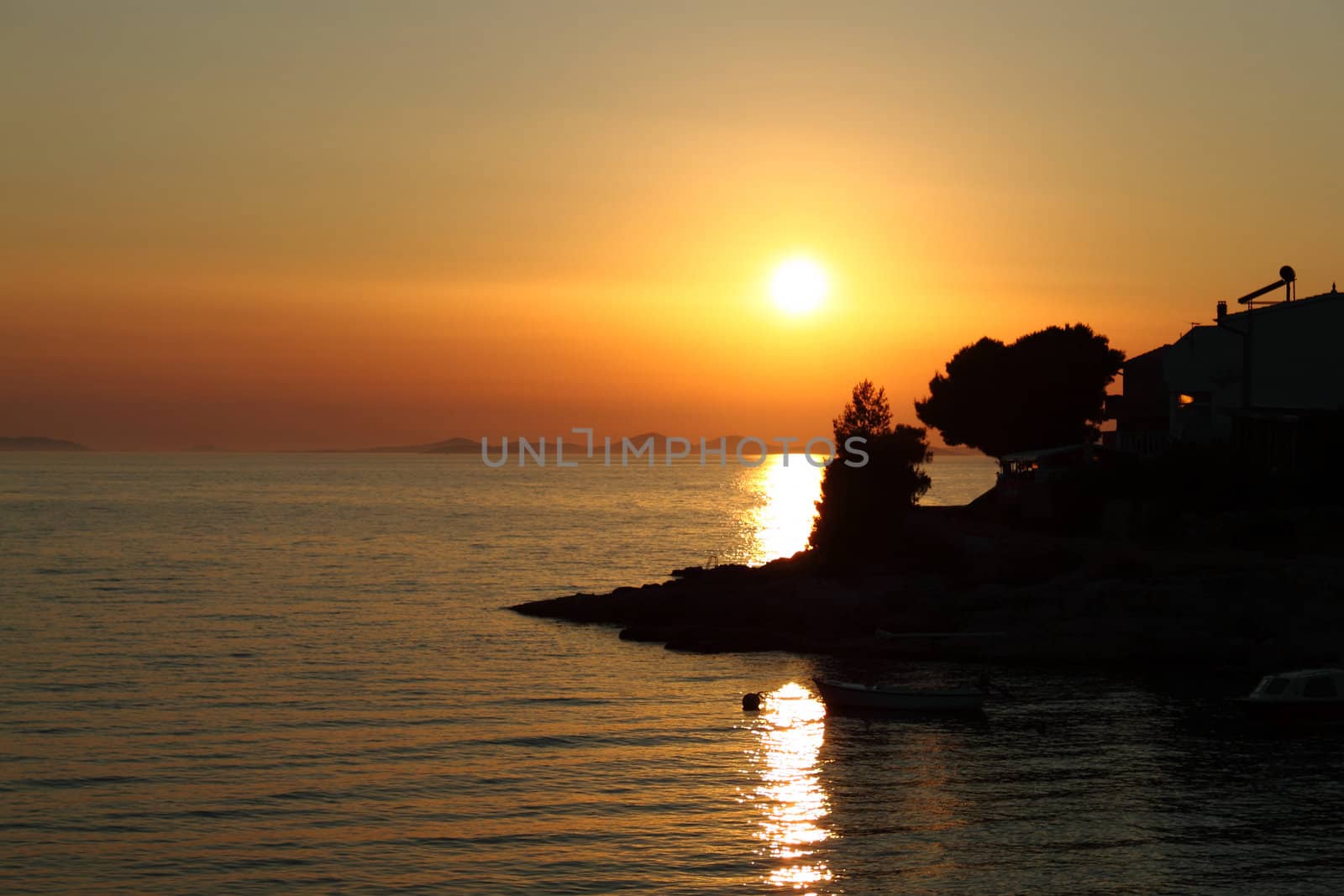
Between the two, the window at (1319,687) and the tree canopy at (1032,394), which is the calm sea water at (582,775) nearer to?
the window at (1319,687)

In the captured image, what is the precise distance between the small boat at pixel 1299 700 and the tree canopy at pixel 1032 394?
59497mm

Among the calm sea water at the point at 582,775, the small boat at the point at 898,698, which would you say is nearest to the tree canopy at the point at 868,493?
the calm sea water at the point at 582,775

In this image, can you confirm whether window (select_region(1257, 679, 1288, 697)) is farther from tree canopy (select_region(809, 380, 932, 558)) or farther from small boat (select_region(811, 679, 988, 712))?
tree canopy (select_region(809, 380, 932, 558))

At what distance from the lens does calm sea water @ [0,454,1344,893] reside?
93.0 feet

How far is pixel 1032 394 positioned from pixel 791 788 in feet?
238

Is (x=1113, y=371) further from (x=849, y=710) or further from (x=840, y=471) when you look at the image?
(x=849, y=710)

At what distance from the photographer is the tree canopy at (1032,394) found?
101625 mm

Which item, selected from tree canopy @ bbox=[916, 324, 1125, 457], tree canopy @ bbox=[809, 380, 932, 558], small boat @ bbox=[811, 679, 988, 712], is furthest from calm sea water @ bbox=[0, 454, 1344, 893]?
tree canopy @ bbox=[916, 324, 1125, 457]

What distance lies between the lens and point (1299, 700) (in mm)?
41625

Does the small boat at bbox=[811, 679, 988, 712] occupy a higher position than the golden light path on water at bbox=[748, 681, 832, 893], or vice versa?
the small boat at bbox=[811, 679, 988, 712]

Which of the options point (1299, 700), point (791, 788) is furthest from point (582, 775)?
point (1299, 700)

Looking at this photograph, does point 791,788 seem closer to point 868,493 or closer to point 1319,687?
point 1319,687

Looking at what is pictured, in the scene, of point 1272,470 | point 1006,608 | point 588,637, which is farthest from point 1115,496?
point 588,637

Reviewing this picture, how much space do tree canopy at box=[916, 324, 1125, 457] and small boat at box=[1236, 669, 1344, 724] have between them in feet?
195
